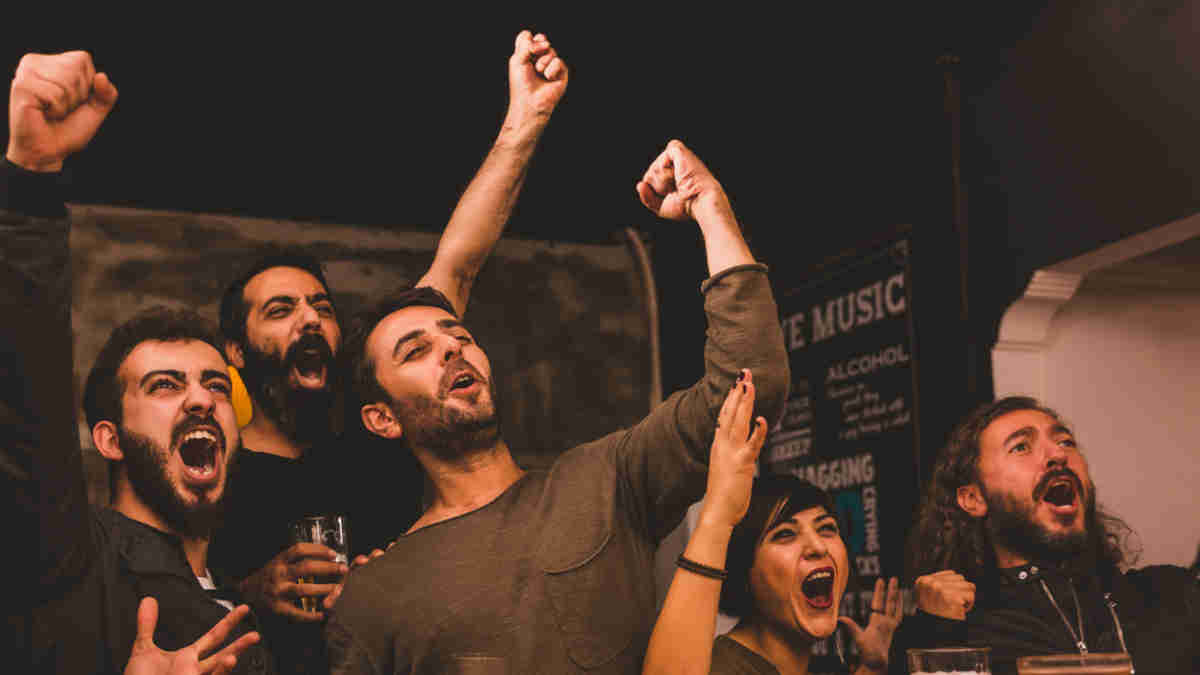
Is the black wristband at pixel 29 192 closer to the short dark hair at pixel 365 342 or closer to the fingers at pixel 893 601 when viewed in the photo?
the short dark hair at pixel 365 342

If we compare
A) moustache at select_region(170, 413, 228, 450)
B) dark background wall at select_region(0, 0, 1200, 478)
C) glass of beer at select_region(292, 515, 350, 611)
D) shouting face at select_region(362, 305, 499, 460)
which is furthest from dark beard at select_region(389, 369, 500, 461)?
dark background wall at select_region(0, 0, 1200, 478)

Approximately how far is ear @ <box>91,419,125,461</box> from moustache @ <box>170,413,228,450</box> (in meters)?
0.11

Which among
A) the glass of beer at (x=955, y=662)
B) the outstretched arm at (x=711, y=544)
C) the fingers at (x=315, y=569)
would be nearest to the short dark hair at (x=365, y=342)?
the fingers at (x=315, y=569)

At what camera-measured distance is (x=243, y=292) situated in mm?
3051

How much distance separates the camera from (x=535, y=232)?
5.80m

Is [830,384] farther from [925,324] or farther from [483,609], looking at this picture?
[483,609]

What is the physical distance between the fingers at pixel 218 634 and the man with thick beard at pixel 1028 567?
59.1 inches

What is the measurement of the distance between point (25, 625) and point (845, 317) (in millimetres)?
3491

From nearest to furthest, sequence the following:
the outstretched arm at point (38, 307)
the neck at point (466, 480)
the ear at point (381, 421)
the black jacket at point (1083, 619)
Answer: the outstretched arm at point (38, 307), the neck at point (466, 480), the ear at point (381, 421), the black jacket at point (1083, 619)

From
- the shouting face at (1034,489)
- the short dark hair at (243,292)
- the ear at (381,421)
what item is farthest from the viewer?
the short dark hair at (243,292)

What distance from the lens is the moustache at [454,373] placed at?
7.52ft

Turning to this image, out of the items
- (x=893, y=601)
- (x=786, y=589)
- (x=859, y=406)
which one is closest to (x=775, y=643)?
(x=786, y=589)

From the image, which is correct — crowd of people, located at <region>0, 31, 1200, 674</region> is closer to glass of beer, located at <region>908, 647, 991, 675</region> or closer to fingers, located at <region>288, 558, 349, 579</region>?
fingers, located at <region>288, 558, 349, 579</region>

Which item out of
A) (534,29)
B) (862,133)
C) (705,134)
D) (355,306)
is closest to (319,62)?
(534,29)
